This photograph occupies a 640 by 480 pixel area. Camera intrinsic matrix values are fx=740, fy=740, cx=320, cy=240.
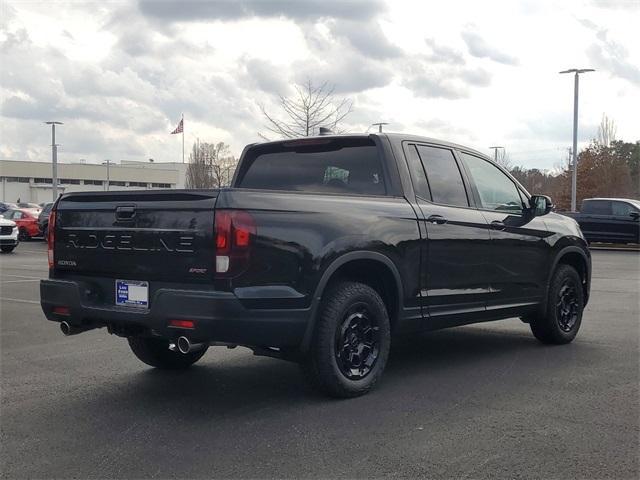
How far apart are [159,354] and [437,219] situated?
2.49 m

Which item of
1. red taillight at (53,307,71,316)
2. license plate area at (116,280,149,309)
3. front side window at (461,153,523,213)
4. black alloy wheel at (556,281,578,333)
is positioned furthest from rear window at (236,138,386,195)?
black alloy wheel at (556,281,578,333)

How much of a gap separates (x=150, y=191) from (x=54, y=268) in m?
1.16

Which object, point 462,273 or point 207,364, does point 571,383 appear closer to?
point 462,273

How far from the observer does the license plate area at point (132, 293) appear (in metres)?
4.77

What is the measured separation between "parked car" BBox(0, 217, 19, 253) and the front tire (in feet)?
62.5

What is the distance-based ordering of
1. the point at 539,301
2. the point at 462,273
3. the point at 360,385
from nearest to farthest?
the point at 360,385 → the point at 462,273 → the point at 539,301

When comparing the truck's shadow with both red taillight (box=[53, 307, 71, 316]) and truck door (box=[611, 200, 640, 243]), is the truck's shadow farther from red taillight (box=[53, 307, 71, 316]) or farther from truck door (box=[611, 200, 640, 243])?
truck door (box=[611, 200, 640, 243])

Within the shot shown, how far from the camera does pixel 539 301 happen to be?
7.04 m

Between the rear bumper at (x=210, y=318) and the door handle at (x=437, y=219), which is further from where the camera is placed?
the door handle at (x=437, y=219)

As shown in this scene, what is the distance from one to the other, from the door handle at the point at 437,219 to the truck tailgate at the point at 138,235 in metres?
1.97

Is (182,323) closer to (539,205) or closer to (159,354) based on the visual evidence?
(159,354)

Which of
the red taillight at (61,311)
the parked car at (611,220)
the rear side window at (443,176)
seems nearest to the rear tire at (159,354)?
the red taillight at (61,311)

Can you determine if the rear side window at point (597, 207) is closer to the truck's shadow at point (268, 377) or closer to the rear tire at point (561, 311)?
the rear tire at point (561, 311)

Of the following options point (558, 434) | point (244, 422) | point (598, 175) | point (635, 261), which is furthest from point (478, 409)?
point (598, 175)
